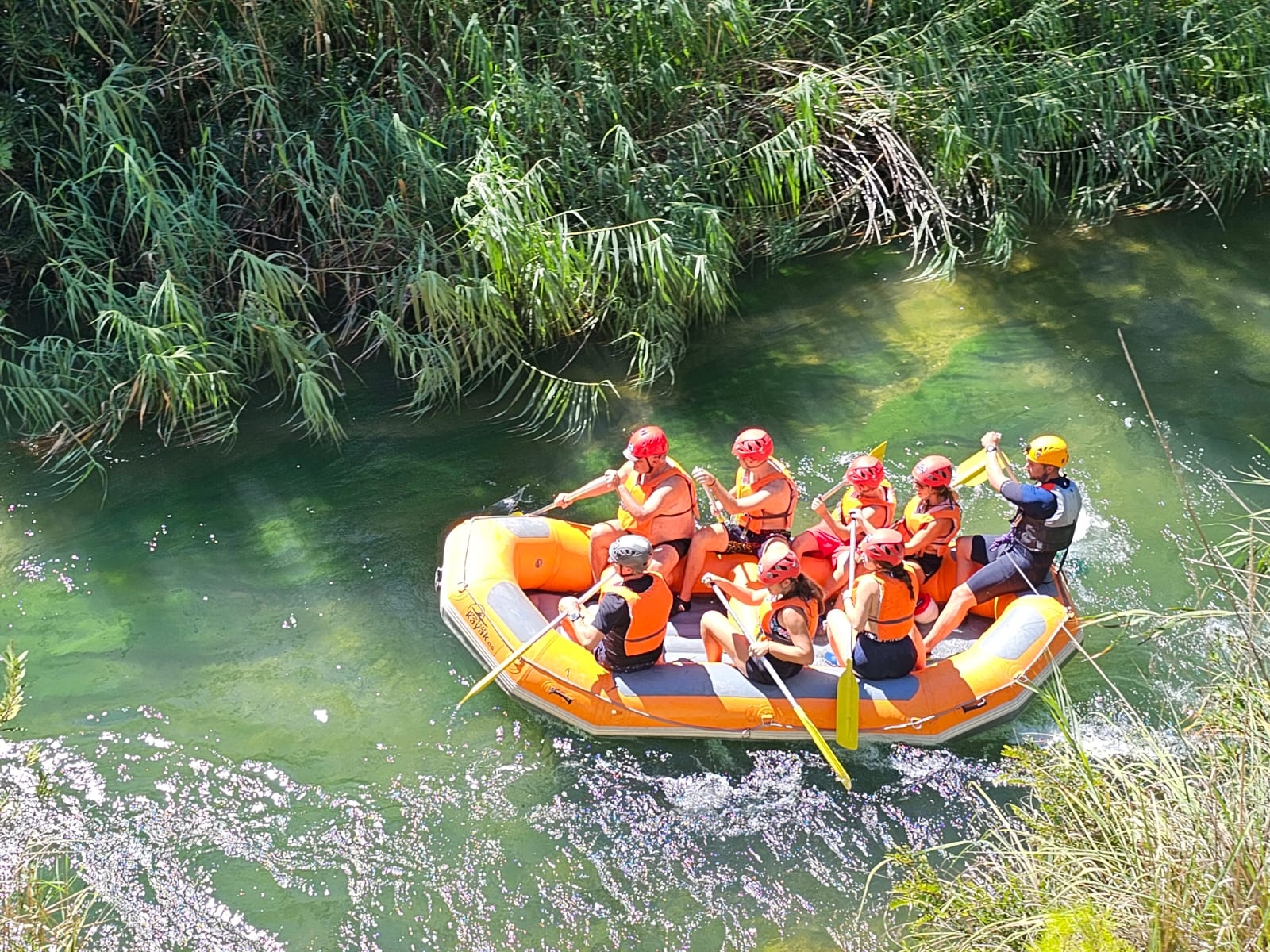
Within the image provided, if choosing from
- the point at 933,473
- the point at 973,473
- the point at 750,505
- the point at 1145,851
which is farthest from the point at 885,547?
the point at 1145,851

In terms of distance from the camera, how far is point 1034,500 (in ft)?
17.3

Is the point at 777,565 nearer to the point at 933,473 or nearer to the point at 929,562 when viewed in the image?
the point at 933,473

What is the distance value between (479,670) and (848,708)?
1.70m

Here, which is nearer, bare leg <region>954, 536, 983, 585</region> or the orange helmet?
the orange helmet

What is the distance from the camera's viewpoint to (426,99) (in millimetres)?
7730

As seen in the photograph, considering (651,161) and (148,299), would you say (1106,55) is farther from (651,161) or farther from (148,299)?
(148,299)

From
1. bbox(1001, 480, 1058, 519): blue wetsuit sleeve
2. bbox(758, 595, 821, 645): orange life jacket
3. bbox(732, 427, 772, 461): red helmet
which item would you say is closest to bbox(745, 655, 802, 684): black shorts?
bbox(758, 595, 821, 645): orange life jacket

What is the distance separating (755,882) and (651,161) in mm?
4773

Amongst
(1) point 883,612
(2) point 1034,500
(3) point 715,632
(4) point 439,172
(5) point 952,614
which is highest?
(4) point 439,172

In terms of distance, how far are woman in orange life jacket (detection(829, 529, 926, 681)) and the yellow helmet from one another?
0.75m

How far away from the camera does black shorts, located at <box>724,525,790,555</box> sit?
5609 millimetres

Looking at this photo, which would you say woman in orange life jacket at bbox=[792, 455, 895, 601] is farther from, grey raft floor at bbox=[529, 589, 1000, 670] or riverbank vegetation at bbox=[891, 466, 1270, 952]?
riverbank vegetation at bbox=[891, 466, 1270, 952]

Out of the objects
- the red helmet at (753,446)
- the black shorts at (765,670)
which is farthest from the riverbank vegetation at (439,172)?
the black shorts at (765,670)

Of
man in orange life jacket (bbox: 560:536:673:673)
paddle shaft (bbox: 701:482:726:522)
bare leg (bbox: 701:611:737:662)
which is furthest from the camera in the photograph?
paddle shaft (bbox: 701:482:726:522)
